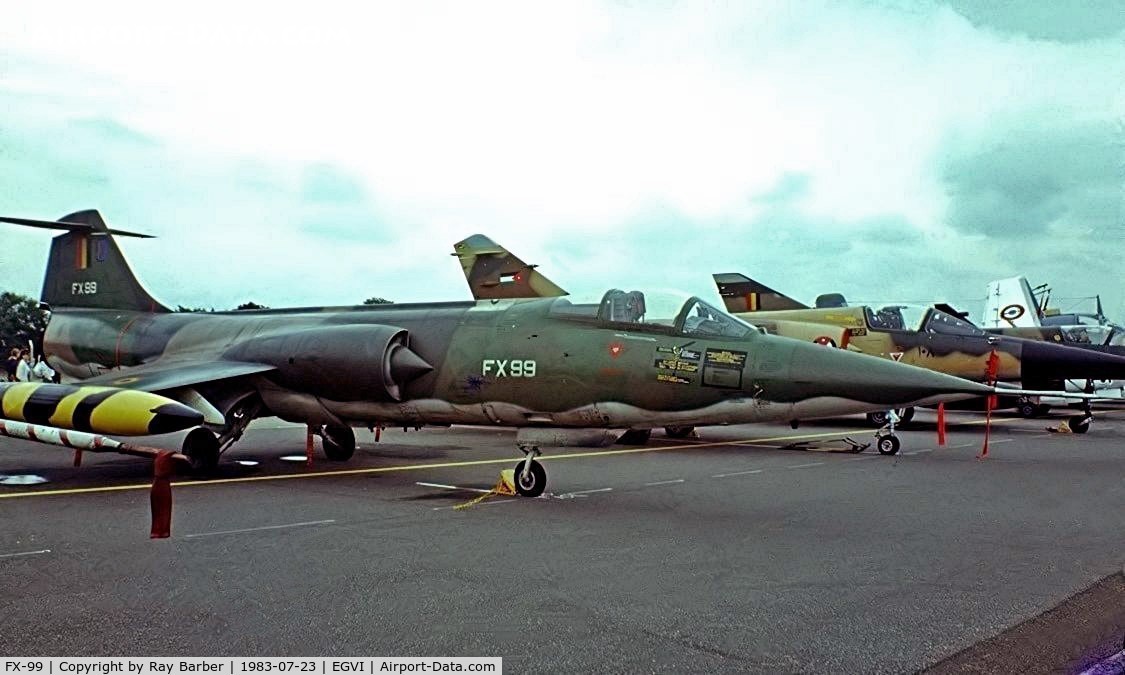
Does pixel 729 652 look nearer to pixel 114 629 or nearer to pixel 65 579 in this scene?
pixel 114 629

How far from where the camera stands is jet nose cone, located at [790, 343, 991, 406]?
703cm

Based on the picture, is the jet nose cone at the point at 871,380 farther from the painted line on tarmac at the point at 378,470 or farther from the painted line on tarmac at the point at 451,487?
the painted line on tarmac at the point at 378,470

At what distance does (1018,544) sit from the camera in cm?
579

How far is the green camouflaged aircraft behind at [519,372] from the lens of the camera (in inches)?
→ 292

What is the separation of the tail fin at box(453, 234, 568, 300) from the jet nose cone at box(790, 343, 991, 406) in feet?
41.7

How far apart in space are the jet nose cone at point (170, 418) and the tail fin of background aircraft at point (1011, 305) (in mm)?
34243

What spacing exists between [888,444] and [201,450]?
9474mm

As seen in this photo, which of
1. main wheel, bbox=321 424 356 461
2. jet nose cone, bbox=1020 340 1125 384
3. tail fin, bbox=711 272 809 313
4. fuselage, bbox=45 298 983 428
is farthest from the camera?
tail fin, bbox=711 272 809 313

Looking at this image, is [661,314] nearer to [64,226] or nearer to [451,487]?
[451,487]

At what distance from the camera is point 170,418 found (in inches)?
289

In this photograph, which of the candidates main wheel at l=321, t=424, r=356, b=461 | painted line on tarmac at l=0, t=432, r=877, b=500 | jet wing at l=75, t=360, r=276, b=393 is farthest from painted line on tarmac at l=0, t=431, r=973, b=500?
main wheel at l=321, t=424, r=356, b=461

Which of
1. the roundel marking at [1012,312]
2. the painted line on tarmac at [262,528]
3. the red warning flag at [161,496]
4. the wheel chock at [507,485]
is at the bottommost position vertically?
the painted line on tarmac at [262,528]

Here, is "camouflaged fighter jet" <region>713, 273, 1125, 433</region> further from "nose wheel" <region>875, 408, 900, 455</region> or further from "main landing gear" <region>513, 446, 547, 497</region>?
"main landing gear" <region>513, 446, 547, 497</region>

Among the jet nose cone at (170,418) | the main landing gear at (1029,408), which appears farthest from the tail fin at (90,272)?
the main landing gear at (1029,408)
